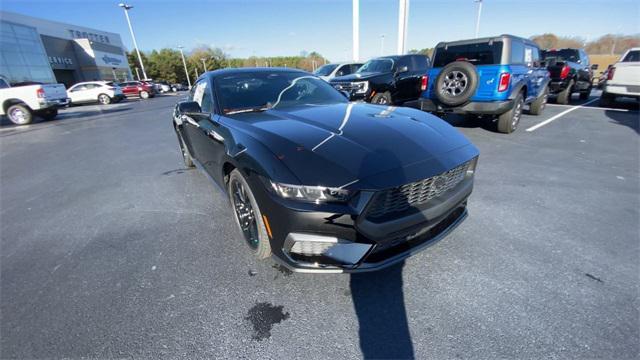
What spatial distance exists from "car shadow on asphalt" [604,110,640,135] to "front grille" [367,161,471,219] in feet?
23.0

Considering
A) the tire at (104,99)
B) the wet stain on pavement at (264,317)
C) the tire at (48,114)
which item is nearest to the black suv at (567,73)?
the wet stain on pavement at (264,317)

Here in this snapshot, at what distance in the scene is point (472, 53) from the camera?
5.80m

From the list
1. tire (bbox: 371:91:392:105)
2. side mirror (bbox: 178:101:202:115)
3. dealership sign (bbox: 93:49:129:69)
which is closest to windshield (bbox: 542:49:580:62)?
tire (bbox: 371:91:392:105)

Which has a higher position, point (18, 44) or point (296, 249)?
point (18, 44)

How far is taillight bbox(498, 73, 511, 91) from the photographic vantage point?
5.32 m

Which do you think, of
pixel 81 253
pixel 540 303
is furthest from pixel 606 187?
pixel 81 253

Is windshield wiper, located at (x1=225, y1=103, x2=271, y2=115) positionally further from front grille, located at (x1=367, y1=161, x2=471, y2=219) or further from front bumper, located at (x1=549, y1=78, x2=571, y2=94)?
front bumper, located at (x1=549, y1=78, x2=571, y2=94)

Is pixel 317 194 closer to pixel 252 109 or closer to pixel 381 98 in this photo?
pixel 252 109

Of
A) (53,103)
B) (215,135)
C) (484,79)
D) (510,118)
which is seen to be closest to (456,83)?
Answer: (484,79)

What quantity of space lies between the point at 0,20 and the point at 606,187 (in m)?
44.4

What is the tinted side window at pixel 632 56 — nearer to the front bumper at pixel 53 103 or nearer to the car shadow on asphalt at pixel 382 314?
the car shadow on asphalt at pixel 382 314

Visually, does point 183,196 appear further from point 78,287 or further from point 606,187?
point 606,187

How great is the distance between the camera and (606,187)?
11.5 feet

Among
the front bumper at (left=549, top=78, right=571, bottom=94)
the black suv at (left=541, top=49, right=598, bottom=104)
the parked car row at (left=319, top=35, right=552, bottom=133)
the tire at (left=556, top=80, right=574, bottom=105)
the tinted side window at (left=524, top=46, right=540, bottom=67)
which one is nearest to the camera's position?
the parked car row at (left=319, top=35, right=552, bottom=133)
